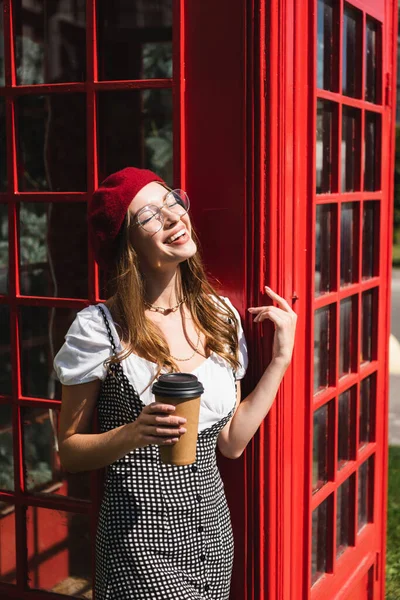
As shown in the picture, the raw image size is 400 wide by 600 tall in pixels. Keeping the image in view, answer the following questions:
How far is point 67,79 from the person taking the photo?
3.46 m

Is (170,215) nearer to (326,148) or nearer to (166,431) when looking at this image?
(166,431)

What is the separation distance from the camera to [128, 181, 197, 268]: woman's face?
2.12 metres

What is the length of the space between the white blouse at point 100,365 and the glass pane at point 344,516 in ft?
3.68

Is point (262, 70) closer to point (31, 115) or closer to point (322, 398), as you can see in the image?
point (322, 398)

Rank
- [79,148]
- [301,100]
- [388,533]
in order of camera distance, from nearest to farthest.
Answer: [301,100]
[79,148]
[388,533]

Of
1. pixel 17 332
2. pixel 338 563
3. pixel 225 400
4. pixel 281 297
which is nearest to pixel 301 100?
pixel 281 297

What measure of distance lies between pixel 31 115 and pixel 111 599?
1861 millimetres

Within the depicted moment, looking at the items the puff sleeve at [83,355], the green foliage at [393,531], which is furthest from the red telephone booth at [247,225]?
the green foliage at [393,531]

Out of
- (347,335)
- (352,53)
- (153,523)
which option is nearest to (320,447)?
(347,335)

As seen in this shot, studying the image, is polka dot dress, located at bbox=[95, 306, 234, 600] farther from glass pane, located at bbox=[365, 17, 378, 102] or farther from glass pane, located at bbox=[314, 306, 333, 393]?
glass pane, located at bbox=[365, 17, 378, 102]

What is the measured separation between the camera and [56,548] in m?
3.18

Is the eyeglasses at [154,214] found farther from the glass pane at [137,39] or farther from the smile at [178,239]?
the glass pane at [137,39]

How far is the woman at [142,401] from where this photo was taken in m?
2.06

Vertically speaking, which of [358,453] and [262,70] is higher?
[262,70]
